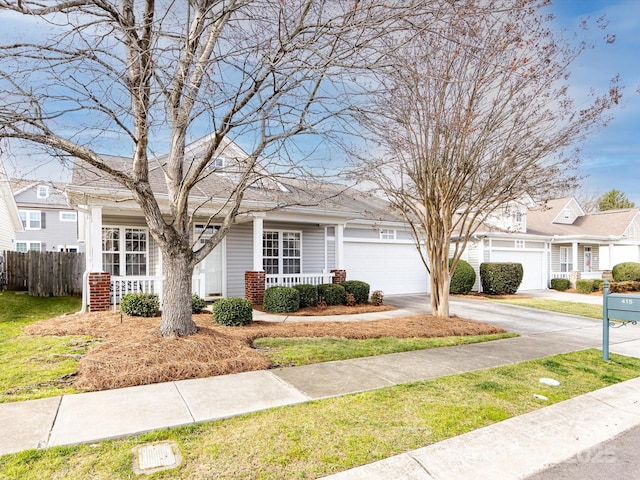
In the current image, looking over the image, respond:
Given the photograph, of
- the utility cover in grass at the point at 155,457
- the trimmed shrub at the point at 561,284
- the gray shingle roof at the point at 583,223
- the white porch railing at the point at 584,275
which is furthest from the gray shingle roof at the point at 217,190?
the gray shingle roof at the point at 583,223

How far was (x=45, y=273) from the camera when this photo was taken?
48.2 ft

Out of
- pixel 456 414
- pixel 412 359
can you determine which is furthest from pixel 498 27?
pixel 456 414

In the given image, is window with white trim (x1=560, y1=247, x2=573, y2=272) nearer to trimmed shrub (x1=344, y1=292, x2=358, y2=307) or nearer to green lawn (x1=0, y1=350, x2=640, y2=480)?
trimmed shrub (x1=344, y1=292, x2=358, y2=307)

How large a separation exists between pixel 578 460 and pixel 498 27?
808cm

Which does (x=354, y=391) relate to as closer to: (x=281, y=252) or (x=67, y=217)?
(x=281, y=252)

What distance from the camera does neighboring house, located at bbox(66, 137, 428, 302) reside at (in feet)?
34.5

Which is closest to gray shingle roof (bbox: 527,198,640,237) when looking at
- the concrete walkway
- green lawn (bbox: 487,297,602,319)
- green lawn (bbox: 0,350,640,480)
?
green lawn (bbox: 487,297,602,319)

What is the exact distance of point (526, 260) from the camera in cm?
2164

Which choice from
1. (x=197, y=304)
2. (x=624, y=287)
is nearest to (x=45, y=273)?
(x=197, y=304)

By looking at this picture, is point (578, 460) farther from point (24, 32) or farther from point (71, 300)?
point (71, 300)

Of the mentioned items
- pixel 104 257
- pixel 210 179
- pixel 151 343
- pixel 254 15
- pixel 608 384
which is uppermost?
pixel 254 15

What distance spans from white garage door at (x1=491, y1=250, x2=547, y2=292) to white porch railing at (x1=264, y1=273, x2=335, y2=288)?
37.0 feet

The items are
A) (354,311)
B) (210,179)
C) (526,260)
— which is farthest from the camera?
(526,260)

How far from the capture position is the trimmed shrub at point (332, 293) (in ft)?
42.1
